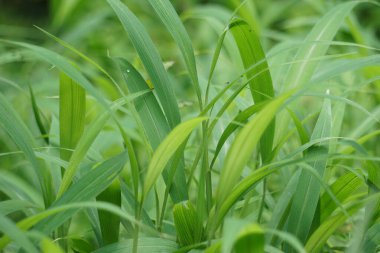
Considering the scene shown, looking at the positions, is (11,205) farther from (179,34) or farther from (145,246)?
(179,34)

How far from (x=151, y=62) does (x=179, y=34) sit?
0.05 metres

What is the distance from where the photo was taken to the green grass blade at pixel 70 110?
93cm

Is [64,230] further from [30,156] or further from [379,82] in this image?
[379,82]

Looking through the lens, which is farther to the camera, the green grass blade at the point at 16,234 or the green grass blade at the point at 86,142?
the green grass blade at the point at 86,142

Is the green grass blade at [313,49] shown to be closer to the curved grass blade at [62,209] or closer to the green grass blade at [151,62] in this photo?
the green grass blade at [151,62]

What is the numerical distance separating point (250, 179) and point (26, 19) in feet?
9.93

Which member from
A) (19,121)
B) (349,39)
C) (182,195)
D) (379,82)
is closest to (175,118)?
(182,195)

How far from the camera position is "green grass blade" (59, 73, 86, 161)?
93 cm

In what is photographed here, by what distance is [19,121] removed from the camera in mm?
854

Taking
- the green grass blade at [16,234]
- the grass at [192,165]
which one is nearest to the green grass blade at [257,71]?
the grass at [192,165]

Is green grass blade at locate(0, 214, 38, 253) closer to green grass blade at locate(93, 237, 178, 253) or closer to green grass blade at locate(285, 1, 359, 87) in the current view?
green grass blade at locate(93, 237, 178, 253)

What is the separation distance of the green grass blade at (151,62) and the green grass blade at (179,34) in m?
0.04

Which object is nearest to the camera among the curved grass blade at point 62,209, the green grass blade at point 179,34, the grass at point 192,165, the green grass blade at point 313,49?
the curved grass blade at point 62,209

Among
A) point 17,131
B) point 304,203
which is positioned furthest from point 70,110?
point 304,203
